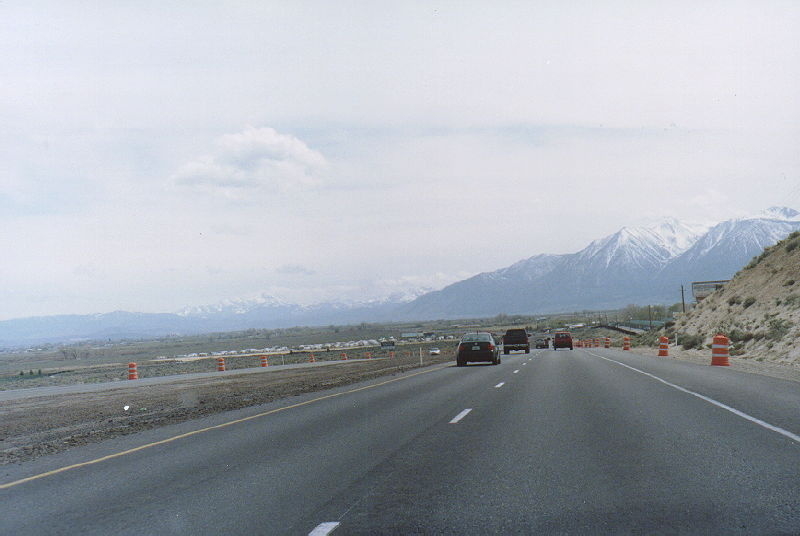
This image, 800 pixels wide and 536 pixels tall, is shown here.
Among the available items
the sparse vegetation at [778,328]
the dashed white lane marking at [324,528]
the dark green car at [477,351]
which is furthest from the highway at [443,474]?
the sparse vegetation at [778,328]

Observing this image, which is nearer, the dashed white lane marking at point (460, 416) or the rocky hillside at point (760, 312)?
the dashed white lane marking at point (460, 416)

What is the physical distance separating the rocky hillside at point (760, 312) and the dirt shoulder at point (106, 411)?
1930 centimetres

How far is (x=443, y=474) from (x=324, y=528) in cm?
242

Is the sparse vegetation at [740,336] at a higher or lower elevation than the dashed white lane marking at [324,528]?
higher

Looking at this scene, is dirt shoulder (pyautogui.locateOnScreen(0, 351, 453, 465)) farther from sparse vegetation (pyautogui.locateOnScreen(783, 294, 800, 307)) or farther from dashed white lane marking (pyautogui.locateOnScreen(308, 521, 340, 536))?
sparse vegetation (pyautogui.locateOnScreen(783, 294, 800, 307))

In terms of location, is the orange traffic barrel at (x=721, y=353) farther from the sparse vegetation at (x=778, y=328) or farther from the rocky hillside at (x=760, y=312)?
the sparse vegetation at (x=778, y=328)

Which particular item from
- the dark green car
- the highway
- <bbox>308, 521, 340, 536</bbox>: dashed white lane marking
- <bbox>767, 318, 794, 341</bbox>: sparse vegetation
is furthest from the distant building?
<bbox>308, 521, 340, 536</bbox>: dashed white lane marking

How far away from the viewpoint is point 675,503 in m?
6.96

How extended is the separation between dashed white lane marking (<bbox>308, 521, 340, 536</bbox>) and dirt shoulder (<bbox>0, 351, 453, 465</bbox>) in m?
7.24

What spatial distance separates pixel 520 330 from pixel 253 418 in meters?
43.4

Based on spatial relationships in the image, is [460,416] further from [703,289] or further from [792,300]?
[703,289]

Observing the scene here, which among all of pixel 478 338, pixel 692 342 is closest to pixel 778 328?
pixel 692 342

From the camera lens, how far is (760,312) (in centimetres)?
4281

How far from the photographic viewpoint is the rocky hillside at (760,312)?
3428 centimetres
